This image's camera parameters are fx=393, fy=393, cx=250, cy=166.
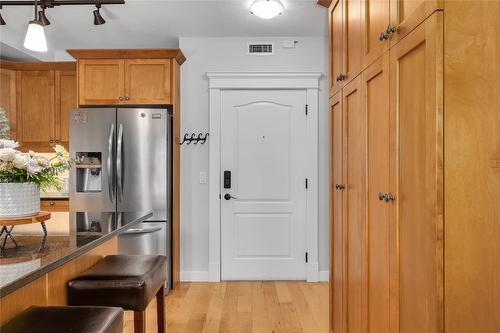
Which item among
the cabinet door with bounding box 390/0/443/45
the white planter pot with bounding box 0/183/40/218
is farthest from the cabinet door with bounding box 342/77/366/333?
the white planter pot with bounding box 0/183/40/218

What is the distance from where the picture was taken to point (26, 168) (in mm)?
1563

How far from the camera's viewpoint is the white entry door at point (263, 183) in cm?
413

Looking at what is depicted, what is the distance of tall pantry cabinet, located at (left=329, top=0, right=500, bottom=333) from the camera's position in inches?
43.4

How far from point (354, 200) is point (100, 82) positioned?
9.44ft

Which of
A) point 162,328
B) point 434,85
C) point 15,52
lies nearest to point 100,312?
point 162,328

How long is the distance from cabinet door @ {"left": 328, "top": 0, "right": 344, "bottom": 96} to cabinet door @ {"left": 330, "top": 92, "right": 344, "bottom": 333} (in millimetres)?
94

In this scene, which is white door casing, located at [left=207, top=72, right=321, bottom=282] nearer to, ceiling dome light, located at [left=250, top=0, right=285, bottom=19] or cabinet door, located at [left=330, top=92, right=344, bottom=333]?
ceiling dome light, located at [left=250, top=0, right=285, bottom=19]

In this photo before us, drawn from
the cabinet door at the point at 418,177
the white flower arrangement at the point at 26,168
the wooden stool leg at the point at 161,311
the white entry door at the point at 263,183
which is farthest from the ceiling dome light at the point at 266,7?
the wooden stool leg at the point at 161,311

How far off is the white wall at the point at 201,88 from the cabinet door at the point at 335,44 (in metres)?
1.64

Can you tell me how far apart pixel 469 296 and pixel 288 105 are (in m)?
3.21

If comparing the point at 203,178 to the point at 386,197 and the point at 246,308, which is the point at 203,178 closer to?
the point at 246,308

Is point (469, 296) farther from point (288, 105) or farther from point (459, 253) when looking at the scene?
point (288, 105)

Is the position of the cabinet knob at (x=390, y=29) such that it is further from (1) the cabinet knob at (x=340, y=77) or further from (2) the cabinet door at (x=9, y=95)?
(2) the cabinet door at (x=9, y=95)

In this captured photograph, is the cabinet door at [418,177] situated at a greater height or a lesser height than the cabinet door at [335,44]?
lesser
